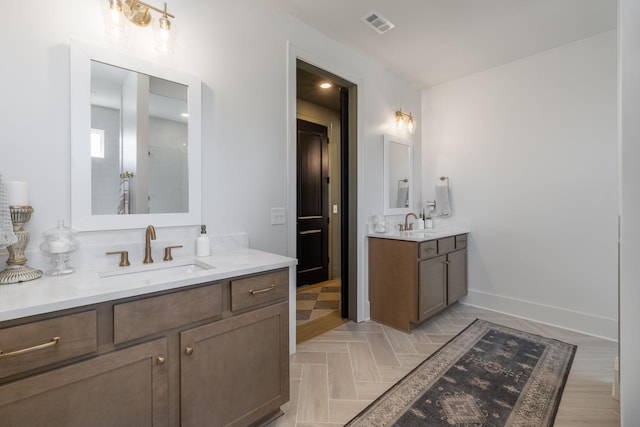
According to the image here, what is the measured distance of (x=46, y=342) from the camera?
3.00 feet

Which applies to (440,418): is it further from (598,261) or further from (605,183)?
(605,183)

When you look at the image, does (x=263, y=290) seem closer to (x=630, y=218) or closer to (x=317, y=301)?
(x=630, y=218)

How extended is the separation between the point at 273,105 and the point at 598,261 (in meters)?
3.18

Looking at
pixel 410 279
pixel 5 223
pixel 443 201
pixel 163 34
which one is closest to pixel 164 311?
pixel 5 223

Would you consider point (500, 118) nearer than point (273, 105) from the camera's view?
No

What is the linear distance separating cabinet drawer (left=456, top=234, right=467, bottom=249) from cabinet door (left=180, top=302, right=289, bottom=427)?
7.88ft

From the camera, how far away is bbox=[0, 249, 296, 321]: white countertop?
2.99 ft

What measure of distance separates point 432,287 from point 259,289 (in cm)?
198

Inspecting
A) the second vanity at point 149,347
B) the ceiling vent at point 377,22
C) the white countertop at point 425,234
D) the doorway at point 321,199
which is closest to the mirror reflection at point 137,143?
the second vanity at point 149,347

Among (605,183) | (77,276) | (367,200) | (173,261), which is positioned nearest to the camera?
(77,276)

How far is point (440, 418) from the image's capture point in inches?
64.1

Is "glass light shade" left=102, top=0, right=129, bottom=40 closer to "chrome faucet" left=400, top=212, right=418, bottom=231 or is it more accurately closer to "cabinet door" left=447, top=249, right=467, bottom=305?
"chrome faucet" left=400, top=212, right=418, bottom=231

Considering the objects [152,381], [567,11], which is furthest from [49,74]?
[567,11]

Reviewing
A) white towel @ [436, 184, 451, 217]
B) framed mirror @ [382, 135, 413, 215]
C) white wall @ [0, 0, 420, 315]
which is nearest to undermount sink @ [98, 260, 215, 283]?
white wall @ [0, 0, 420, 315]
